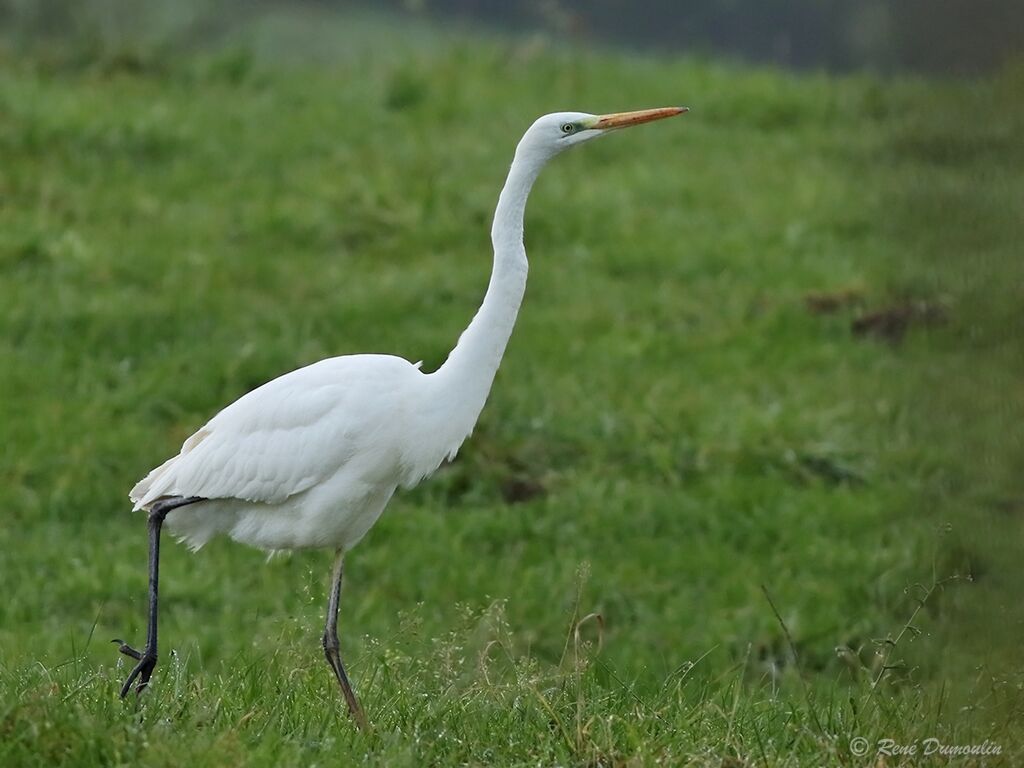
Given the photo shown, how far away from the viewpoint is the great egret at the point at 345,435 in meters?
4.78

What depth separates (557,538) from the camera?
771 centimetres

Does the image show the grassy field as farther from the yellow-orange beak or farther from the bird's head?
the bird's head

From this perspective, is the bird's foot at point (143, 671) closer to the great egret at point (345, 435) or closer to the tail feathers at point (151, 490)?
the great egret at point (345, 435)

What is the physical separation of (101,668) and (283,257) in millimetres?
5324

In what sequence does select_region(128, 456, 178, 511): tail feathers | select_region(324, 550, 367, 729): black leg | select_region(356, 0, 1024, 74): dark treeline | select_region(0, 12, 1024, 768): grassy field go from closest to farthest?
select_region(0, 12, 1024, 768): grassy field → select_region(324, 550, 367, 729): black leg → select_region(128, 456, 178, 511): tail feathers → select_region(356, 0, 1024, 74): dark treeline

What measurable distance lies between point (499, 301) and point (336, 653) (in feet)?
3.86

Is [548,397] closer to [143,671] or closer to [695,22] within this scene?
[143,671]

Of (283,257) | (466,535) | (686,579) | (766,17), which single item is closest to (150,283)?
(283,257)

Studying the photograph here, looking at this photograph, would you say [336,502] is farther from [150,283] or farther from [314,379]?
[150,283]

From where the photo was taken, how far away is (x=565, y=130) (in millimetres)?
4770

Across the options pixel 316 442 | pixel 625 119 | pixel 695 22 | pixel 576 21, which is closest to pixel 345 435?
pixel 316 442

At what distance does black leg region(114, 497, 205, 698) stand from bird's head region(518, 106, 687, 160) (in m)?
1.52

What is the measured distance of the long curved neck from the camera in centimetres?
477

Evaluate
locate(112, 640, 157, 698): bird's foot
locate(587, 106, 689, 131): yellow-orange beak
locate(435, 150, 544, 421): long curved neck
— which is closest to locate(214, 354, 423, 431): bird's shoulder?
locate(435, 150, 544, 421): long curved neck
